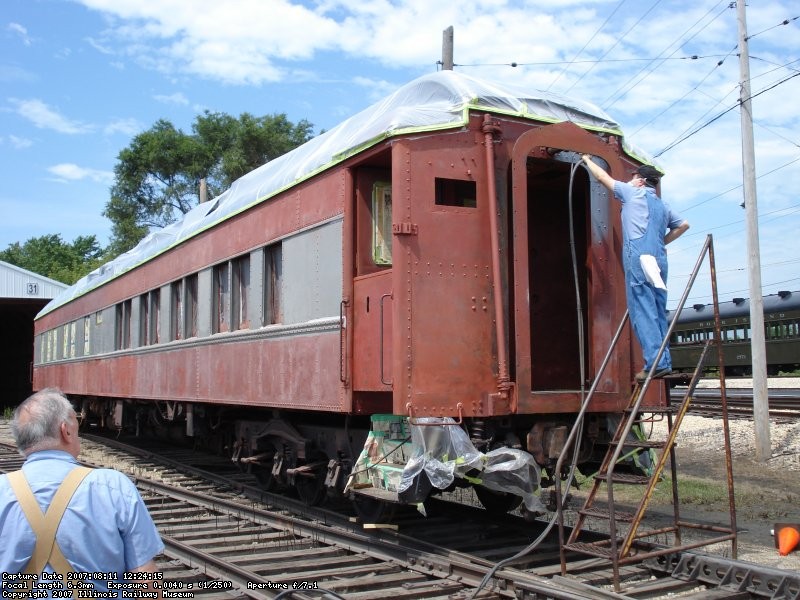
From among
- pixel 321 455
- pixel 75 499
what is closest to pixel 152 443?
pixel 321 455

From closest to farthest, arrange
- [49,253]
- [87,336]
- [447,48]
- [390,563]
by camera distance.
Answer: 1. [390,563]
2. [447,48]
3. [87,336]
4. [49,253]

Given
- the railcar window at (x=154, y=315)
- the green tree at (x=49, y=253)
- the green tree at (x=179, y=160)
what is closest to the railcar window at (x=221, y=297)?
the railcar window at (x=154, y=315)

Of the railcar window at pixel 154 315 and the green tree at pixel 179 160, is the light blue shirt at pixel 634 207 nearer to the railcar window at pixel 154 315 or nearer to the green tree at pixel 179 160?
the railcar window at pixel 154 315

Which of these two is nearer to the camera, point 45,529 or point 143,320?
point 45,529

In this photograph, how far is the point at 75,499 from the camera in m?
2.79

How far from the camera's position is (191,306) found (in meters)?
11.2

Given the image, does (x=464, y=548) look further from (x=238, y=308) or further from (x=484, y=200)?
(x=238, y=308)

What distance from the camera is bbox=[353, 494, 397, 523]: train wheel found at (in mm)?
7146

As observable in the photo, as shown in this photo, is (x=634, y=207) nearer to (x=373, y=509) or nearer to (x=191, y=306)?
(x=373, y=509)

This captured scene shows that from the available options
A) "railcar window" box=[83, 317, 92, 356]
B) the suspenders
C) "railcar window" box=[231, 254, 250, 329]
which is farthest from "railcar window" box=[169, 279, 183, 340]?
the suspenders

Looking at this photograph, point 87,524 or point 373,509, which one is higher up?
point 87,524

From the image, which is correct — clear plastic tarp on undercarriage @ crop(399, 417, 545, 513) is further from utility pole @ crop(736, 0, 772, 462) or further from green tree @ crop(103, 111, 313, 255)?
green tree @ crop(103, 111, 313, 255)

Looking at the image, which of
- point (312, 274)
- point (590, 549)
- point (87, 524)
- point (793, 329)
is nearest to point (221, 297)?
point (312, 274)

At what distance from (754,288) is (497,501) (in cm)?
699
